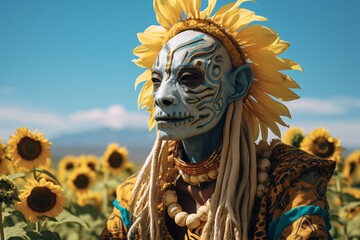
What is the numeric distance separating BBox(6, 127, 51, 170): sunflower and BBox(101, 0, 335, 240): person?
138 cm

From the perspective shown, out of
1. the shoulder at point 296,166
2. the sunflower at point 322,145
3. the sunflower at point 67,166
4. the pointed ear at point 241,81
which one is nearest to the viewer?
the shoulder at point 296,166

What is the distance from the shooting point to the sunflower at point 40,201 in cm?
414

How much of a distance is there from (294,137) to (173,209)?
2.93 m

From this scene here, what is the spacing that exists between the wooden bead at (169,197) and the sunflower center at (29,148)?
5.64 ft

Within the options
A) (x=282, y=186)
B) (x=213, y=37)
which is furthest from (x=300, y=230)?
(x=213, y=37)

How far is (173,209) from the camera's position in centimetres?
349

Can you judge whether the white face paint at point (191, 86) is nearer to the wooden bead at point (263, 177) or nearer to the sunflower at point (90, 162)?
the wooden bead at point (263, 177)

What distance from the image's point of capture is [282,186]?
324 cm

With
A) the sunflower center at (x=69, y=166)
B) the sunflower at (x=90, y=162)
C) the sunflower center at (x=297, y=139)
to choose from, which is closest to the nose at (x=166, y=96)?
the sunflower center at (x=297, y=139)

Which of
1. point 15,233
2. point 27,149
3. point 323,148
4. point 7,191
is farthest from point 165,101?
point 323,148

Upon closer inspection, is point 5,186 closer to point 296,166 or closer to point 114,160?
point 296,166

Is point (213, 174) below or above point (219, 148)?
below

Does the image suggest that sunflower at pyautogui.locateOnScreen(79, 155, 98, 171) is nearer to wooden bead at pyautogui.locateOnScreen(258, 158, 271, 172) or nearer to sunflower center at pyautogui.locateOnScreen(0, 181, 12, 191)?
sunflower center at pyautogui.locateOnScreen(0, 181, 12, 191)

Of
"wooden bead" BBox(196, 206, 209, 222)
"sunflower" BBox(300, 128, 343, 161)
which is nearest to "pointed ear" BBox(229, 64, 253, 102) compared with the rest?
"wooden bead" BBox(196, 206, 209, 222)
